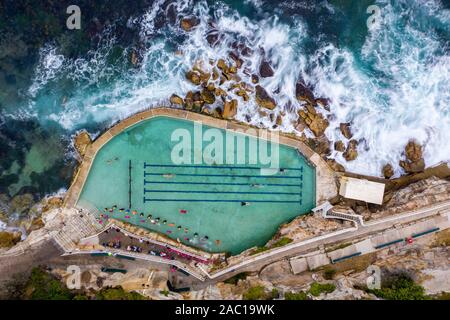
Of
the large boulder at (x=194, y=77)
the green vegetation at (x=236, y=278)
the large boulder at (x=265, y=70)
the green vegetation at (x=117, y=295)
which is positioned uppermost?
the large boulder at (x=265, y=70)

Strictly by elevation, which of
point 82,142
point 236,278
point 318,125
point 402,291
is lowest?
point 402,291

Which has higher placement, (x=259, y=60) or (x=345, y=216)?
(x=259, y=60)

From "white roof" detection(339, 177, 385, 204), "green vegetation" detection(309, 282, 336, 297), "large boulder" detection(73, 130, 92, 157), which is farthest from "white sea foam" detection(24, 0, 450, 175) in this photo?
"green vegetation" detection(309, 282, 336, 297)

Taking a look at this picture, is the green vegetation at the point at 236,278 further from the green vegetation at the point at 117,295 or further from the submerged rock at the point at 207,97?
the submerged rock at the point at 207,97

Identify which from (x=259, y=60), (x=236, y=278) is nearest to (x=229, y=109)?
(x=259, y=60)

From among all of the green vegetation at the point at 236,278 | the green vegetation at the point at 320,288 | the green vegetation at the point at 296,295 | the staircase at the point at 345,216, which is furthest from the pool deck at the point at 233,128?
the green vegetation at the point at 236,278

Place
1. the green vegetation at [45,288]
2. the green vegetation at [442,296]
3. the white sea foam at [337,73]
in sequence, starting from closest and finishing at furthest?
the green vegetation at [442,296]
the green vegetation at [45,288]
the white sea foam at [337,73]

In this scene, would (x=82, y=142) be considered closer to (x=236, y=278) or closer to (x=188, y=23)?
(x=188, y=23)
